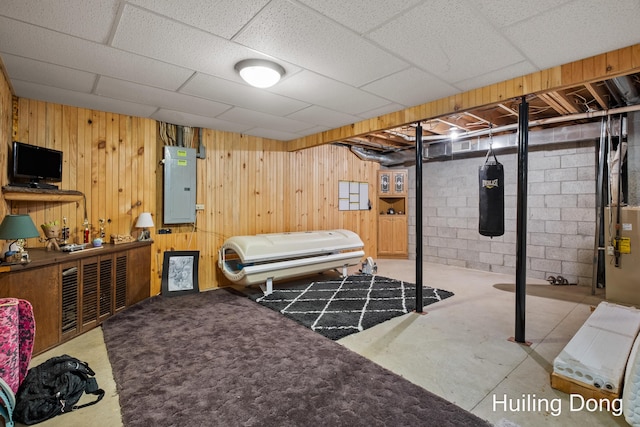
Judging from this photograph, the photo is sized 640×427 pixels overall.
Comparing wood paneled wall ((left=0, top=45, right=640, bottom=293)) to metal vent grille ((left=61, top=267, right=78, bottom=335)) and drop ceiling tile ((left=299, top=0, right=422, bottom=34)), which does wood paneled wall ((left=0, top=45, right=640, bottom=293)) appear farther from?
drop ceiling tile ((left=299, top=0, right=422, bottom=34))

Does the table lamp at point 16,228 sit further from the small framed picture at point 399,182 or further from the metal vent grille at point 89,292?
the small framed picture at point 399,182

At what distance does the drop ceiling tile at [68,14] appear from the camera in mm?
1773

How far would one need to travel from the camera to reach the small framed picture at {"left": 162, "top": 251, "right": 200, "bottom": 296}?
13.8 ft

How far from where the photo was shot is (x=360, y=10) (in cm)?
182

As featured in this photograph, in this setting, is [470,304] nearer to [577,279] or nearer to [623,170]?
[577,279]

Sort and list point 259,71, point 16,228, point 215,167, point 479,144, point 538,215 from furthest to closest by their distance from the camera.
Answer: point 479,144 < point 538,215 < point 215,167 < point 259,71 < point 16,228

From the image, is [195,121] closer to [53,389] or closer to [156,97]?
[156,97]

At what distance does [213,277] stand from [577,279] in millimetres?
5652

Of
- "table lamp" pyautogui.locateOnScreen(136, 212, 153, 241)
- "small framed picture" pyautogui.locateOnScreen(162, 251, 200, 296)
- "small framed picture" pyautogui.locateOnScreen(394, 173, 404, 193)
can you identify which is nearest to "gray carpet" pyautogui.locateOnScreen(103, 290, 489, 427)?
"small framed picture" pyautogui.locateOnScreen(162, 251, 200, 296)

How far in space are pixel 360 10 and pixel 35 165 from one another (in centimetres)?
337

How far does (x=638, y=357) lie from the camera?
1759 mm

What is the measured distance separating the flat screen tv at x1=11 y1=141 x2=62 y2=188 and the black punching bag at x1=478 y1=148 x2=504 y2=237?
4.63 metres

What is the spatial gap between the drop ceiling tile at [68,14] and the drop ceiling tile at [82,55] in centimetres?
11

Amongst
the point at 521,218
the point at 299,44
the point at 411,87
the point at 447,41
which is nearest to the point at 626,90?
the point at 521,218
